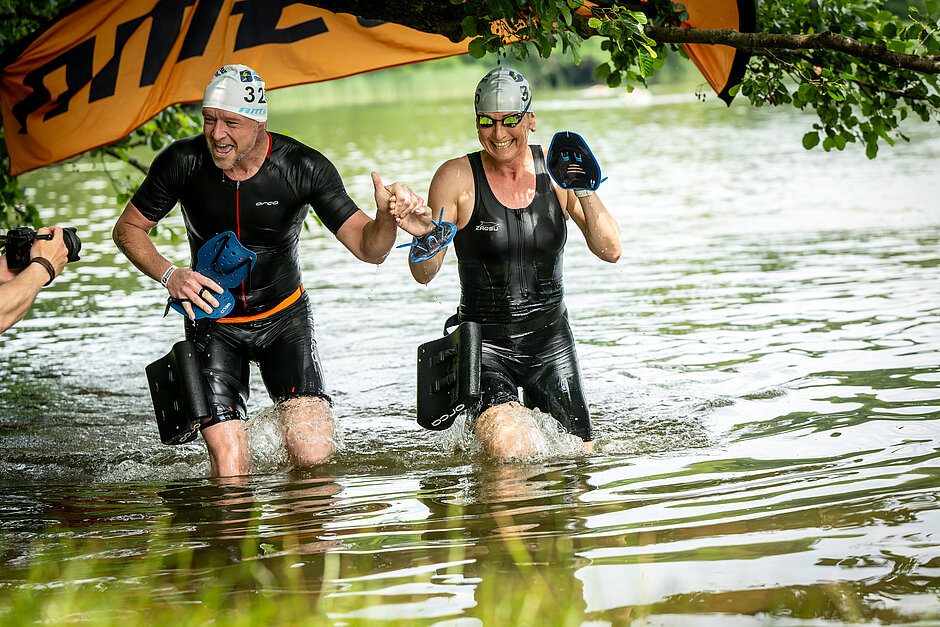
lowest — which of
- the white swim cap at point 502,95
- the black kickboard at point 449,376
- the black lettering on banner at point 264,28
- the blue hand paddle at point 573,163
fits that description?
the black kickboard at point 449,376

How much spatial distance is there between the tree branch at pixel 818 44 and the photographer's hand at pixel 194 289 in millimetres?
2991

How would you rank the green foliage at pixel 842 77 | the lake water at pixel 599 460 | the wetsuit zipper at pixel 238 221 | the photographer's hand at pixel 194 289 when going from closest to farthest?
the lake water at pixel 599 460 < the photographer's hand at pixel 194 289 < the wetsuit zipper at pixel 238 221 < the green foliage at pixel 842 77

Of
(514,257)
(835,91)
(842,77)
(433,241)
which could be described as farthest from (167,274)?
(842,77)

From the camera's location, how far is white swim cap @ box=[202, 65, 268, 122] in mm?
5898

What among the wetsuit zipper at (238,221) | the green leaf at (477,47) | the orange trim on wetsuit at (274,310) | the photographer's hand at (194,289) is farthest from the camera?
the orange trim on wetsuit at (274,310)

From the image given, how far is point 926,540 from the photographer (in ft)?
14.3

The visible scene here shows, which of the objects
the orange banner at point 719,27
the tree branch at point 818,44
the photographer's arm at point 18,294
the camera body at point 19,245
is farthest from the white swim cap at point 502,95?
the photographer's arm at point 18,294

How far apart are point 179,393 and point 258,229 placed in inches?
42.4

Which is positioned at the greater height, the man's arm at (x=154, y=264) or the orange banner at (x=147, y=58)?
the orange banner at (x=147, y=58)

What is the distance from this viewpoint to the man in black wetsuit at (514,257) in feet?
19.5

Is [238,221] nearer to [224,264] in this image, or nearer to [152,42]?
[224,264]

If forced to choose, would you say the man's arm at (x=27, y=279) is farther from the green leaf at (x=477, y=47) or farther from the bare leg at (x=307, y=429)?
the green leaf at (x=477, y=47)

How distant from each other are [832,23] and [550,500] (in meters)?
A: 4.22

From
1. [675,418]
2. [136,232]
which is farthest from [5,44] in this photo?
[675,418]
